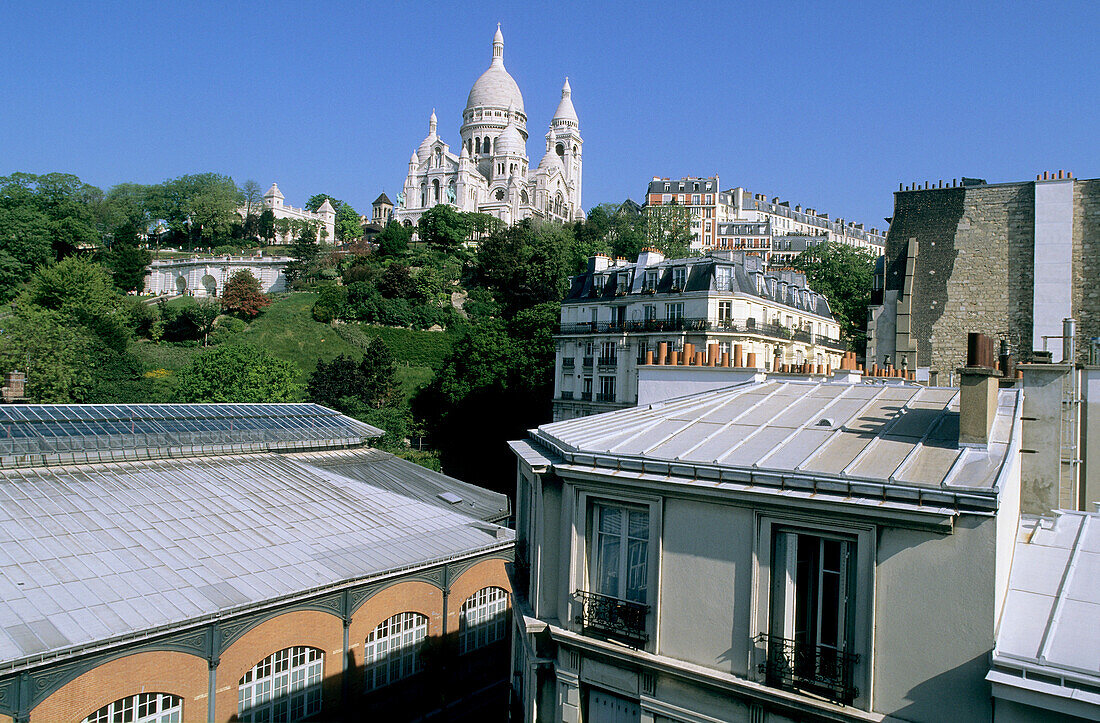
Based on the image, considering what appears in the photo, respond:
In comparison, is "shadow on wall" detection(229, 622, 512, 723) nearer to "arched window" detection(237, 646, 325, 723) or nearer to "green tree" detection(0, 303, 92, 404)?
"arched window" detection(237, 646, 325, 723)

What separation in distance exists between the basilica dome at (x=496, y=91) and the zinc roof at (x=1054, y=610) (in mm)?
144036

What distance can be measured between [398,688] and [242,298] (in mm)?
66098

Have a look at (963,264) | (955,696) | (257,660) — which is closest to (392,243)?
(963,264)

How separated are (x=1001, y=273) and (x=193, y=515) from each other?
3693 centimetres

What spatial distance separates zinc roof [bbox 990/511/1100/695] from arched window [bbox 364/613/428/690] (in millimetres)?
16013

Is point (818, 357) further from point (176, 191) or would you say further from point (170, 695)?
point (176, 191)

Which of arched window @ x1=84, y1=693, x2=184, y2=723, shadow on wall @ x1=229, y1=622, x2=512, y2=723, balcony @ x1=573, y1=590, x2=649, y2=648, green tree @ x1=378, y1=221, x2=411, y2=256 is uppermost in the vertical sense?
green tree @ x1=378, y1=221, x2=411, y2=256

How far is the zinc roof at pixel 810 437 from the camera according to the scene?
9016 mm

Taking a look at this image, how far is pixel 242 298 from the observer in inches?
3066

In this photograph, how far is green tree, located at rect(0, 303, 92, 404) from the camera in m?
47.6

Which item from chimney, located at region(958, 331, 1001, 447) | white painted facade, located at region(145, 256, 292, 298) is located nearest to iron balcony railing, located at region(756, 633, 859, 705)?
chimney, located at region(958, 331, 1001, 447)

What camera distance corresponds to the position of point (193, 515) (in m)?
20.8

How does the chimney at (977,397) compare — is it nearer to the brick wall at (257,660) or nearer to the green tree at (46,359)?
the brick wall at (257,660)

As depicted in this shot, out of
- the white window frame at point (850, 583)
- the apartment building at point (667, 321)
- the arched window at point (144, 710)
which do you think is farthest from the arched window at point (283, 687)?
the apartment building at point (667, 321)
